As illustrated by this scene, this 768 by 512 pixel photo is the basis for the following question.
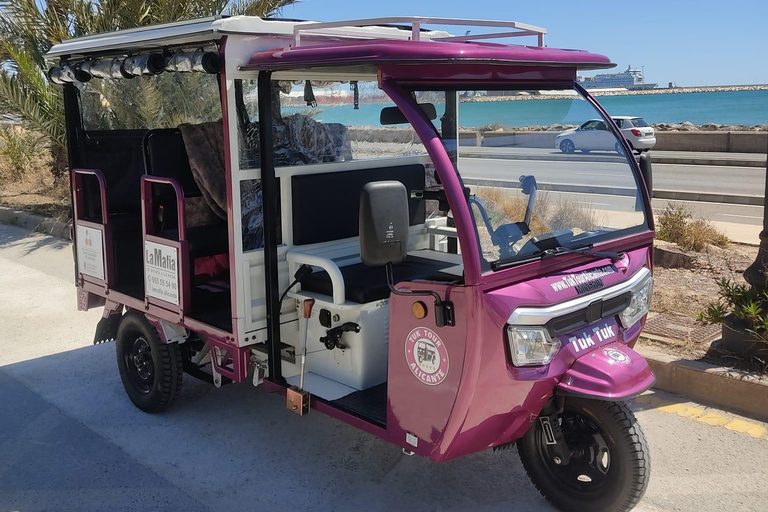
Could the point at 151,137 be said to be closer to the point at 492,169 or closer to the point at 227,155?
the point at 227,155

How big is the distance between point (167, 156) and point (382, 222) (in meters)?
2.37

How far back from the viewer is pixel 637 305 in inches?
149

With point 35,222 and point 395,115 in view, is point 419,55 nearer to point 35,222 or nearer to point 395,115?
point 395,115

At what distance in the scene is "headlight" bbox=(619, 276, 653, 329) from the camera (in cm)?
371

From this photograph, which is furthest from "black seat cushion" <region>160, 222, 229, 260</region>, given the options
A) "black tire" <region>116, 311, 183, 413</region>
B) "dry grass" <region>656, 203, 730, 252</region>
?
"dry grass" <region>656, 203, 730, 252</region>

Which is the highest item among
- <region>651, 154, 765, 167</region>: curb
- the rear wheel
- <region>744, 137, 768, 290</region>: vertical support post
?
the rear wheel

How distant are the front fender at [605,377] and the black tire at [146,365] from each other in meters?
2.62

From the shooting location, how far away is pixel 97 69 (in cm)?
489

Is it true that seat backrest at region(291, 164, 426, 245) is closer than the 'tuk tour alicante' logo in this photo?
No

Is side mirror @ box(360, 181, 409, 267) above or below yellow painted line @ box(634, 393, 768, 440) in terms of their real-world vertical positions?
above

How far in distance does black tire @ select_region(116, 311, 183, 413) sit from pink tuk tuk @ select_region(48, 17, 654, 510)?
0.05ft

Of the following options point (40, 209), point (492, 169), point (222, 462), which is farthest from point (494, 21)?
point (40, 209)

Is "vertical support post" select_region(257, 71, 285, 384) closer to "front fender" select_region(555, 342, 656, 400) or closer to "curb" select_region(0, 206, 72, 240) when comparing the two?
"front fender" select_region(555, 342, 656, 400)

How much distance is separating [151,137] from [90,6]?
724cm
